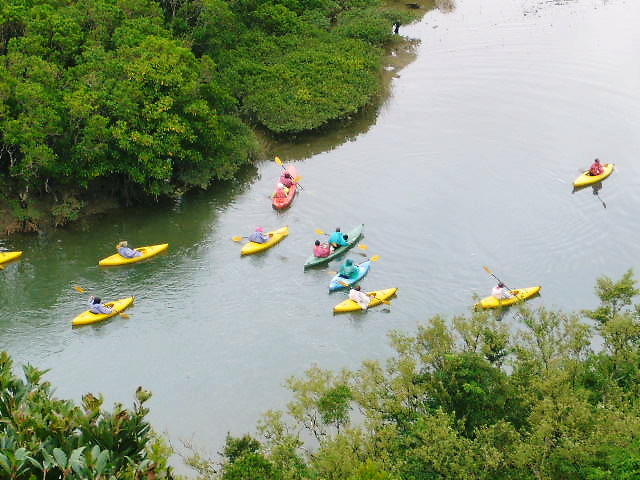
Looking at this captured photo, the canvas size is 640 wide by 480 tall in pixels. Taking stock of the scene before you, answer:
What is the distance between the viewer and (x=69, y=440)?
28.7ft

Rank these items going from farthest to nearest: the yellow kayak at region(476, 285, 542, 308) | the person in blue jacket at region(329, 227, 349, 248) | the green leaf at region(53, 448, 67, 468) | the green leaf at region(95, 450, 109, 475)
Answer: 1. the person in blue jacket at region(329, 227, 349, 248)
2. the yellow kayak at region(476, 285, 542, 308)
3. the green leaf at region(53, 448, 67, 468)
4. the green leaf at region(95, 450, 109, 475)

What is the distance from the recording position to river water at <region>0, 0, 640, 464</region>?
2141 centimetres

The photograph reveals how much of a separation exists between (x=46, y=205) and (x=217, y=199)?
6.25 meters

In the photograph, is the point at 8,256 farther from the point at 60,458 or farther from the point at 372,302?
the point at 60,458

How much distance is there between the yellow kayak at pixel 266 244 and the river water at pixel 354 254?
1.16 feet

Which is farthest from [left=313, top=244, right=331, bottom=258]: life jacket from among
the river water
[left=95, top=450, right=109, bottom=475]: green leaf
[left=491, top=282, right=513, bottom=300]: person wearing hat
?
[left=95, top=450, right=109, bottom=475]: green leaf

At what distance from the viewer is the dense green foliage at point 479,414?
1452cm

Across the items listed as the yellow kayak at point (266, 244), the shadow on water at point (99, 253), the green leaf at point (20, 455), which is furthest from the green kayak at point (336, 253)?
the green leaf at point (20, 455)

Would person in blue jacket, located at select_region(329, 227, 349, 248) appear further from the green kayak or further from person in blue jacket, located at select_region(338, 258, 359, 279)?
person in blue jacket, located at select_region(338, 258, 359, 279)

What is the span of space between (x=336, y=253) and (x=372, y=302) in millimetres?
2759

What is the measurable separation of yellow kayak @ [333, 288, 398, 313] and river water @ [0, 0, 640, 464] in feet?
0.83

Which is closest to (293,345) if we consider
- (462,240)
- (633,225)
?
(462,240)

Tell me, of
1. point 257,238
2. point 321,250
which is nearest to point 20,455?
point 321,250

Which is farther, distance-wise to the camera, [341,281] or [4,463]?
[341,281]
